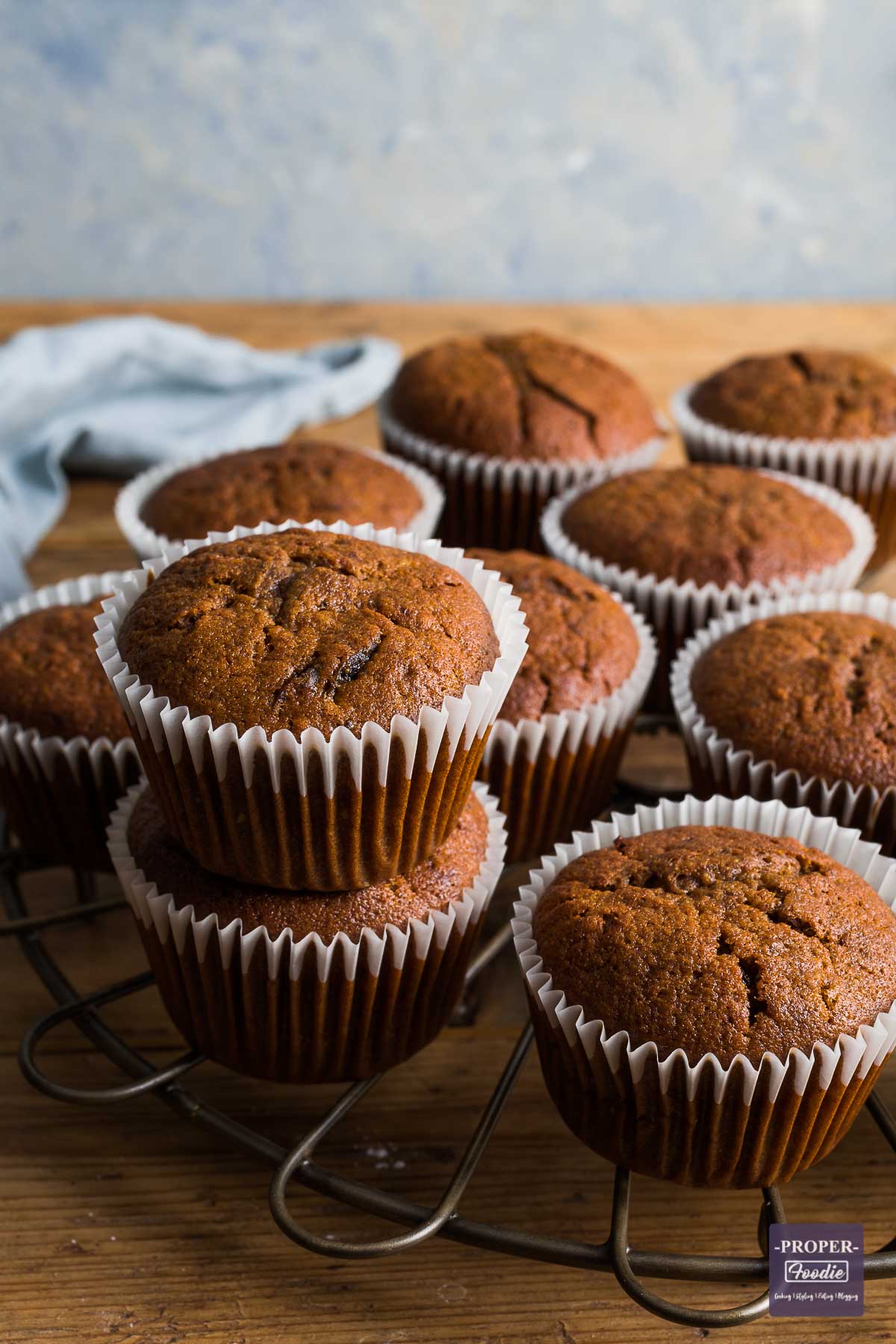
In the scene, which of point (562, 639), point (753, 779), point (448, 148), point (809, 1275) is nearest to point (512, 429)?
point (562, 639)

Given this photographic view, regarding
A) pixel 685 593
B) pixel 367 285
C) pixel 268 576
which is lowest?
pixel 367 285

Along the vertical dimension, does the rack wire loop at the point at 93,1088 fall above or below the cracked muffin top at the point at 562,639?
below

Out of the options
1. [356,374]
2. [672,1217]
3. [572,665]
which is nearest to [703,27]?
[356,374]

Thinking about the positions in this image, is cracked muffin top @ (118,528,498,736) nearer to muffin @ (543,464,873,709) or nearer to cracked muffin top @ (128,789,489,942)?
cracked muffin top @ (128,789,489,942)

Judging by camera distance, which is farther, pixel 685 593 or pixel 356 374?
pixel 356 374

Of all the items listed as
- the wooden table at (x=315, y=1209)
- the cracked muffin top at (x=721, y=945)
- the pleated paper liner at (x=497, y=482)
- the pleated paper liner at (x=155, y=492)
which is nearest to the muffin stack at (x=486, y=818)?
the cracked muffin top at (x=721, y=945)

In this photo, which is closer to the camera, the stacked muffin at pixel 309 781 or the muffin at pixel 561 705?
the stacked muffin at pixel 309 781

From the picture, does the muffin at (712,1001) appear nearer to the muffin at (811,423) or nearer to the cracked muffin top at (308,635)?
the cracked muffin top at (308,635)

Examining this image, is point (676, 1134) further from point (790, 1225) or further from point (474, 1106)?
point (474, 1106)
